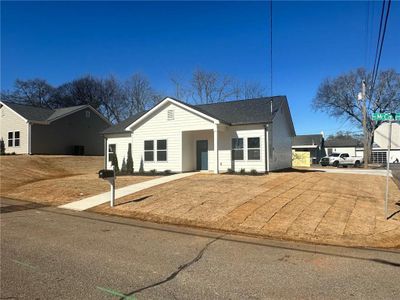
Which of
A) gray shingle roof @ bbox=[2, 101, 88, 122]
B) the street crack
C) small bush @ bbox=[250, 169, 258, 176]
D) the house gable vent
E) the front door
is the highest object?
gray shingle roof @ bbox=[2, 101, 88, 122]

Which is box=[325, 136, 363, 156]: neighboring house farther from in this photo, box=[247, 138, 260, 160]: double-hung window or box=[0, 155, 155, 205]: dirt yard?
box=[247, 138, 260, 160]: double-hung window

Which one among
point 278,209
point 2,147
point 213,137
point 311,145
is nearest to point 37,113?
point 2,147

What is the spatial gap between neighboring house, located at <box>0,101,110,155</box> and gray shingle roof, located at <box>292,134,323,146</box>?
105ft

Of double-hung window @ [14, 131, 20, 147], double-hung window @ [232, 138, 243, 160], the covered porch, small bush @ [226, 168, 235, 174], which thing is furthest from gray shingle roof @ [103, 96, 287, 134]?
double-hung window @ [14, 131, 20, 147]

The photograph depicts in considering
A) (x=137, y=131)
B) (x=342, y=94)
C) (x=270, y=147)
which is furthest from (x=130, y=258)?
(x=342, y=94)

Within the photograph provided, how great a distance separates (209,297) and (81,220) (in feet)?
21.8

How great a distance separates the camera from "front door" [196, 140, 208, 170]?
2177cm

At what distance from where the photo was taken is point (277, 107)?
2166 centimetres

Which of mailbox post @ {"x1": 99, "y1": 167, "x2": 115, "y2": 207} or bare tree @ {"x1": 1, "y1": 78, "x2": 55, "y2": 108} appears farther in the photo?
bare tree @ {"x1": 1, "y1": 78, "x2": 55, "y2": 108}

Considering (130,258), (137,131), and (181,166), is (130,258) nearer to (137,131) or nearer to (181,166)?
(181,166)

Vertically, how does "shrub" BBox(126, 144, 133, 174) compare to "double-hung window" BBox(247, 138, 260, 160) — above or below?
below

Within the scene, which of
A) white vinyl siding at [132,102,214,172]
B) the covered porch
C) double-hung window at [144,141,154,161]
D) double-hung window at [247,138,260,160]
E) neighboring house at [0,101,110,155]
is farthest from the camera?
neighboring house at [0,101,110,155]

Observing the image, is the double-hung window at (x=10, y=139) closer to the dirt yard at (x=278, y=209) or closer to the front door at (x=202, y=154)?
the front door at (x=202, y=154)

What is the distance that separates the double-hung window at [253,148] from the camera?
778 inches
